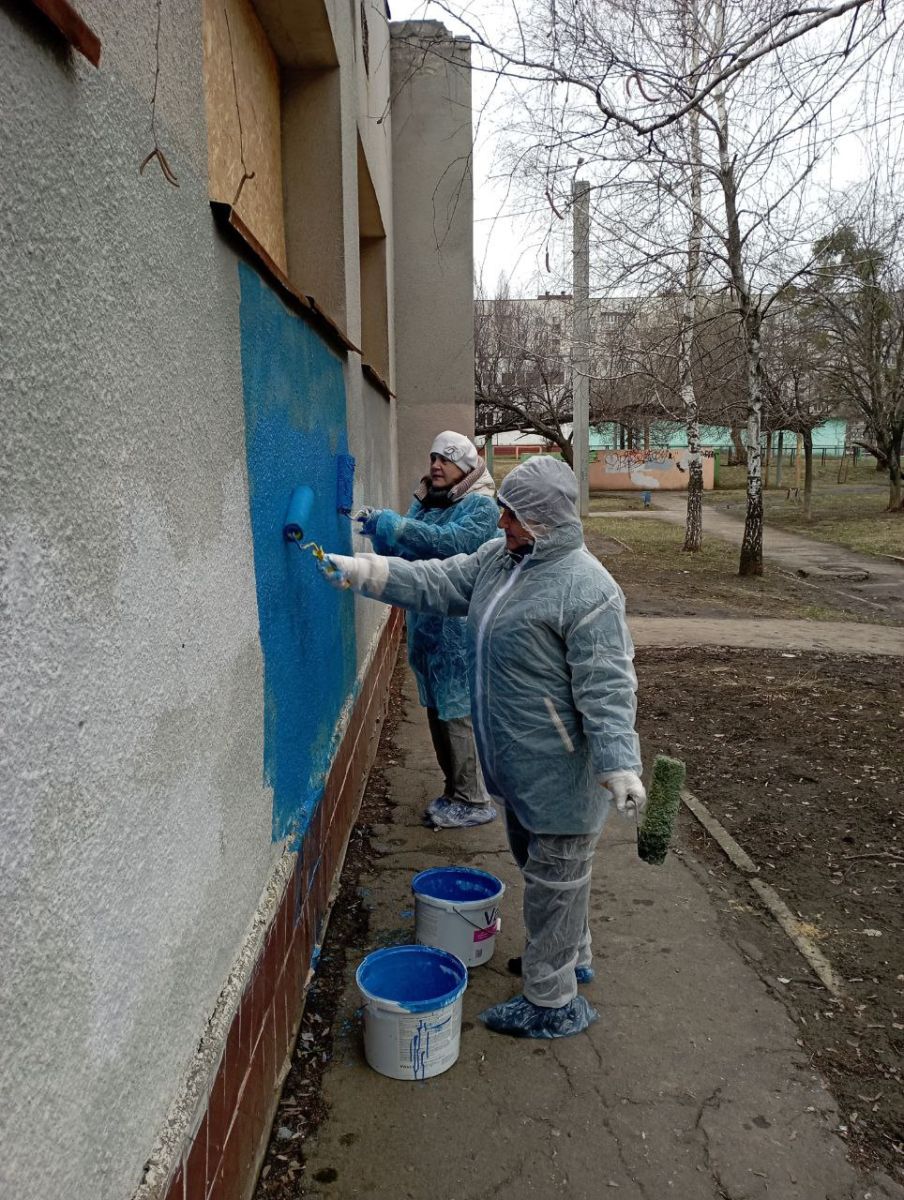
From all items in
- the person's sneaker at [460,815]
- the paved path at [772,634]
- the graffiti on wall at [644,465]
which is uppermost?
the graffiti on wall at [644,465]

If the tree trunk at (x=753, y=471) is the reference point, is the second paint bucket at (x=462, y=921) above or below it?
below

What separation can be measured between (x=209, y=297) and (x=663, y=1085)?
2542 mm

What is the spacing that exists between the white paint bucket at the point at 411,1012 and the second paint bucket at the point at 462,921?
31 centimetres

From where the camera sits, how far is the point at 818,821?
4871 mm

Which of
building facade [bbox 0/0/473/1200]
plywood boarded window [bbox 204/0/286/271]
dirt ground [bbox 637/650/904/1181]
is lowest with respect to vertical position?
dirt ground [bbox 637/650/904/1181]

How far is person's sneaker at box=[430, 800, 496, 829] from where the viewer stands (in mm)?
4738

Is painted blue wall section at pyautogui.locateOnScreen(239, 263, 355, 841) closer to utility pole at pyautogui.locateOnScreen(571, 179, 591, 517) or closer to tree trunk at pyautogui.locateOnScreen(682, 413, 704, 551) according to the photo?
utility pole at pyautogui.locateOnScreen(571, 179, 591, 517)

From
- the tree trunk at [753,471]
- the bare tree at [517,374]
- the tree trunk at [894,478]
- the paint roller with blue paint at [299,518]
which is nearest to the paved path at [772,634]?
the tree trunk at [753,471]

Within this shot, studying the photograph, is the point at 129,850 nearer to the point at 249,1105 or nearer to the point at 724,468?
the point at 249,1105

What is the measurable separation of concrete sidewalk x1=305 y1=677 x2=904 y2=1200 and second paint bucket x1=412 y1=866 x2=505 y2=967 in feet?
0.37

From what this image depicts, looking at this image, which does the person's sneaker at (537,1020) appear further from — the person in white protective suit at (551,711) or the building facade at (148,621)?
the building facade at (148,621)

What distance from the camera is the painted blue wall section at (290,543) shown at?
2.59m

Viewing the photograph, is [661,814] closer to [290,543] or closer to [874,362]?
[290,543]

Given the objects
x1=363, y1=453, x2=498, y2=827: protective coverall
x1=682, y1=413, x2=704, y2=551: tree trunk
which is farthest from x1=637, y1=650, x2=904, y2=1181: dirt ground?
x1=682, y1=413, x2=704, y2=551: tree trunk
